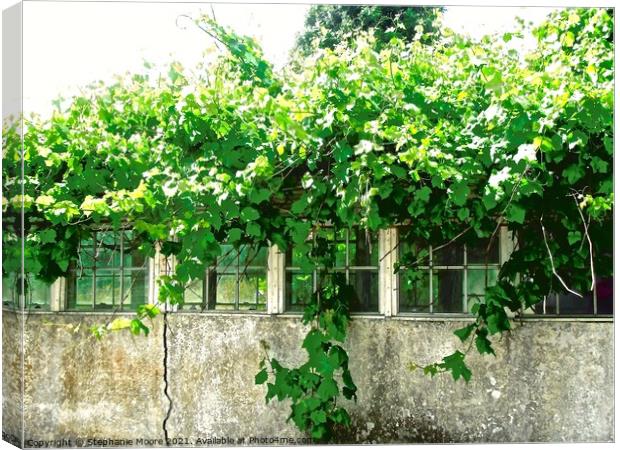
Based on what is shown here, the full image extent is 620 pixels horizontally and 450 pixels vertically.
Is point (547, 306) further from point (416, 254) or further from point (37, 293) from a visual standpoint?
point (37, 293)

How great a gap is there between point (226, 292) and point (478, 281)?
63.2 inches

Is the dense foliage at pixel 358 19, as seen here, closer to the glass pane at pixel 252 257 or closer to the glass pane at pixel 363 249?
the glass pane at pixel 363 249

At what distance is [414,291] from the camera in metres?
4.73

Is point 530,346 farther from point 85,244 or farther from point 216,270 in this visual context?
point 85,244

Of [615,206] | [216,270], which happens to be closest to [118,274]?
[216,270]

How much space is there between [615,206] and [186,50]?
2567 millimetres

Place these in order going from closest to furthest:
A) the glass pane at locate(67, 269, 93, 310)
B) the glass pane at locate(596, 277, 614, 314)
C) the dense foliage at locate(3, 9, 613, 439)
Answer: the dense foliage at locate(3, 9, 613, 439), the glass pane at locate(596, 277, 614, 314), the glass pane at locate(67, 269, 93, 310)

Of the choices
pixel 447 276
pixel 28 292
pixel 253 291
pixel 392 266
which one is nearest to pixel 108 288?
pixel 28 292

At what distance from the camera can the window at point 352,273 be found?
466cm

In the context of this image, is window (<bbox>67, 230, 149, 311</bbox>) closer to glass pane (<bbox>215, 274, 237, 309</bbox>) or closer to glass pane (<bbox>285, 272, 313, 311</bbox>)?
glass pane (<bbox>215, 274, 237, 309</bbox>)

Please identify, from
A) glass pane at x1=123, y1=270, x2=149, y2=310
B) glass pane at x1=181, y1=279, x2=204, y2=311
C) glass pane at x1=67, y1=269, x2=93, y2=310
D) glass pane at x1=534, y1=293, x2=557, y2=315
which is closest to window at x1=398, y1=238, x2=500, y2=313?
glass pane at x1=534, y1=293, x2=557, y2=315

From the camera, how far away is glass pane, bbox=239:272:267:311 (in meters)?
4.88

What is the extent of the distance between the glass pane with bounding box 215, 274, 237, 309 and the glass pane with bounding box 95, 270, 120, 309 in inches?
24.1

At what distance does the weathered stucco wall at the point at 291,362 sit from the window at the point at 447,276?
0.13m
